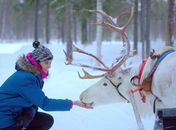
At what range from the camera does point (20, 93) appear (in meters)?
4.66

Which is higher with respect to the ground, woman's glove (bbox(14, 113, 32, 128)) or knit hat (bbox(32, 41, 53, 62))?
knit hat (bbox(32, 41, 53, 62))

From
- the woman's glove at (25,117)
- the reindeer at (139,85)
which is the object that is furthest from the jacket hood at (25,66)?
the reindeer at (139,85)

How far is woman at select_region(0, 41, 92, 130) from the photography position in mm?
4645

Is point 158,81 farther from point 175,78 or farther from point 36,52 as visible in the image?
point 36,52

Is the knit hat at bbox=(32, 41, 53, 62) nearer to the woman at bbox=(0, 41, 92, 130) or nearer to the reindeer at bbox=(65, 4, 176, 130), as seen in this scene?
the woman at bbox=(0, 41, 92, 130)

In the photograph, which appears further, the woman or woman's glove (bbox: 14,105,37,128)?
woman's glove (bbox: 14,105,37,128)

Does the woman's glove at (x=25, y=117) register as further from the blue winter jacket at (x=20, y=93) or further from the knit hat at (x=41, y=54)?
the knit hat at (x=41, y=54)

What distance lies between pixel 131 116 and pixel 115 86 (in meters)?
1.51

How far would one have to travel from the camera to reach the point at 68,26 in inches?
787

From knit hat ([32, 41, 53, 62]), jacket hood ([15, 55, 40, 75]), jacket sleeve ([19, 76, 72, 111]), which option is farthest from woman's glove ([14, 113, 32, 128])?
knit hat ([32, 41, 53, 62])

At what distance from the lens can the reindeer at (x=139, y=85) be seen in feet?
17.1

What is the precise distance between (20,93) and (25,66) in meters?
0.28

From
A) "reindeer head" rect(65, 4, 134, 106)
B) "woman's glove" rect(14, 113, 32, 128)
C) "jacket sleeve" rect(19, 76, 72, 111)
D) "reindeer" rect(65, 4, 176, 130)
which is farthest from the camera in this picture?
"reindeer head" rect(65, 4, 134, 106)

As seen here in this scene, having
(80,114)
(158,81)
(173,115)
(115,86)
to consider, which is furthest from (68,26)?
(173,115)
